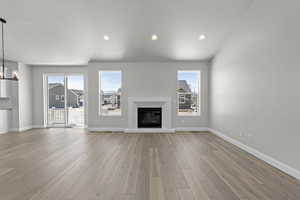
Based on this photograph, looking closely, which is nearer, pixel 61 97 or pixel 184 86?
pixel 184 86

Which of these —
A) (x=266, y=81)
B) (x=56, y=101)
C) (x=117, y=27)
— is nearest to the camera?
(x=266, y=81)

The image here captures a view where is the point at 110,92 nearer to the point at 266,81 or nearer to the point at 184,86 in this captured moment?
the point at 184,86

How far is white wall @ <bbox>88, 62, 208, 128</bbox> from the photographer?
6133 millimetres

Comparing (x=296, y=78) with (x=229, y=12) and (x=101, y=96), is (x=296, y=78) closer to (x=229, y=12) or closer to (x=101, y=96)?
(x=229, y=12)

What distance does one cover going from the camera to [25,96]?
6387 millimetres

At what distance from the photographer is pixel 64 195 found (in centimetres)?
207

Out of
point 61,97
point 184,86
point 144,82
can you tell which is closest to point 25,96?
point 61,97

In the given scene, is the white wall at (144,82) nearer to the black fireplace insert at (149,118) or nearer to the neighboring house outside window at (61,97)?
the black fireplace insert at (149,118)

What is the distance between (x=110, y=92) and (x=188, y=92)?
3.13 metres

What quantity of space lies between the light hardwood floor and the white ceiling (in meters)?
3.10

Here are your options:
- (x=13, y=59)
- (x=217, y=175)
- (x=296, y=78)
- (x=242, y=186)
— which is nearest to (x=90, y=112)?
(x=13, y=59)

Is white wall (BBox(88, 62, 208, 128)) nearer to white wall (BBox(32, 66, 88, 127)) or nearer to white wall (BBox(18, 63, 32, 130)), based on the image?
Answer: white wall (BBox(32, 66, 88, 127))

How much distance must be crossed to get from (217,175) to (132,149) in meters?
2.08

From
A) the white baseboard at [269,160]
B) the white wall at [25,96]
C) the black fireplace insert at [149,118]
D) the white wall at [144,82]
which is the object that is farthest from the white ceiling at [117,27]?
the white baseboard at [269,160]
